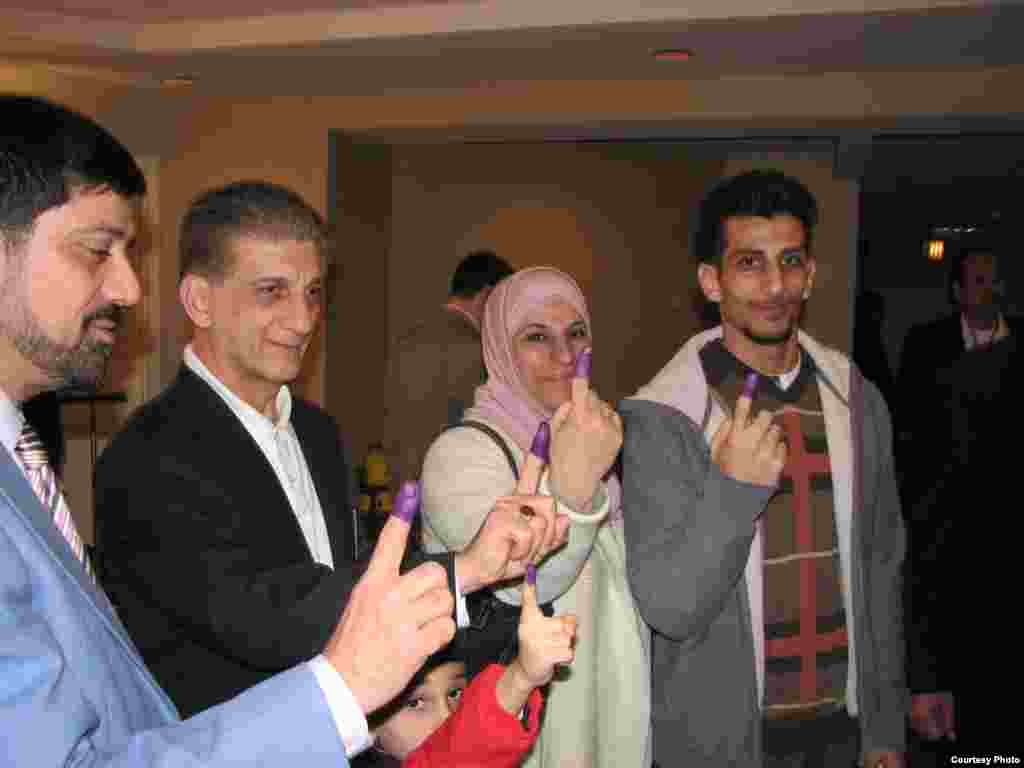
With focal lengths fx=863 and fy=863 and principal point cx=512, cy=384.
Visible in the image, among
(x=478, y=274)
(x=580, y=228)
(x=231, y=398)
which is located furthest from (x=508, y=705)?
(x=580, y=228)

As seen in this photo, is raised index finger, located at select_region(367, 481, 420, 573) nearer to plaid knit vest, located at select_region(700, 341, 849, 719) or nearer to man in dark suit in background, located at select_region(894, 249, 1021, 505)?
plaid knit vest, located at select_region(700, 341, 849, 719)

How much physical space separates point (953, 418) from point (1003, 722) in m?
1.19

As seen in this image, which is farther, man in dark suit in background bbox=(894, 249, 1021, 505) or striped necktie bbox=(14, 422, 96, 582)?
man in dark suit in background bbox=(894, 249, 1021, 505)

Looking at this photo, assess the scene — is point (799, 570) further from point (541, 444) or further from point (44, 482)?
point (44, 482)

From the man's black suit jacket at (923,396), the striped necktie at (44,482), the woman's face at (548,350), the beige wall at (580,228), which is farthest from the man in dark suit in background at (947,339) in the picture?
the striped necktie at (44,482)

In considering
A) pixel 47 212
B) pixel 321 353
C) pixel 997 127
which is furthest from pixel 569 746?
pixel 997 127

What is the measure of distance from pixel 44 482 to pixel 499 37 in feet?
9.78

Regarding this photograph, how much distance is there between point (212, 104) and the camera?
485 centimetres

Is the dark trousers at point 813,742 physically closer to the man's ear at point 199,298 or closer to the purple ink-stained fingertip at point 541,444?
the purple ink-stained fingertip at point 541,444

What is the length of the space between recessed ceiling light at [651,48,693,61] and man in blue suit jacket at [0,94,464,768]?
3106 millimetres

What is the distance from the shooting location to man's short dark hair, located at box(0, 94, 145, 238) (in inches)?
36.8

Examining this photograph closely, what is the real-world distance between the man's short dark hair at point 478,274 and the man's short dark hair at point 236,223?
7.39 ft

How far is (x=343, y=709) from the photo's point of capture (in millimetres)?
798

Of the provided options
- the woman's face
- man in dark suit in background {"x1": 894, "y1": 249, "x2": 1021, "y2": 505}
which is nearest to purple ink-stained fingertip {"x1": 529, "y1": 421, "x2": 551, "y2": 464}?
the woman's face
